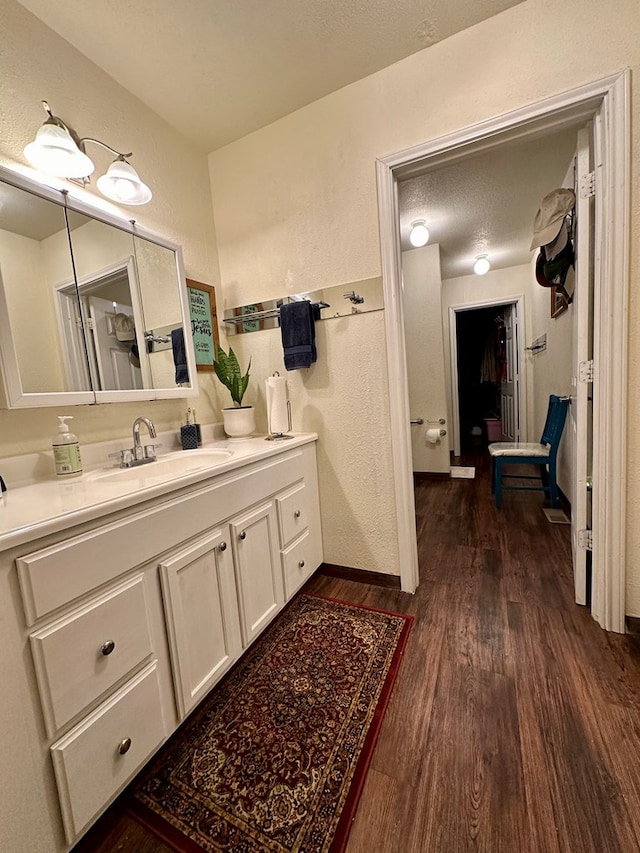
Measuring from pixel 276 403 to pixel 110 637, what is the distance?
119cm

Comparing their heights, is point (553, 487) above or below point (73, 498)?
below

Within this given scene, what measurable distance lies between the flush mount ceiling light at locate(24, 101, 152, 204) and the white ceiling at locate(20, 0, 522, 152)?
1.14 ft

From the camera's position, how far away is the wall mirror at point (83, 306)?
1120 millimetres

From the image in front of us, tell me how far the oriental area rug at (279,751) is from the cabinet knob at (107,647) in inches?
18.8

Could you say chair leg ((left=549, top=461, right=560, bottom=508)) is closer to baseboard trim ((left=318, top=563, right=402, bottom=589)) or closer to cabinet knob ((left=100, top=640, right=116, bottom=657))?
baseboard trim ((left=318, top=563, right=402, bottom=589))

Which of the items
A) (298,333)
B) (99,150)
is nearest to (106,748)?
(298,333)

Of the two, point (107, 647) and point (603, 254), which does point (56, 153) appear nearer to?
point (107, 647)

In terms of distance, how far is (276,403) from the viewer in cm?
178

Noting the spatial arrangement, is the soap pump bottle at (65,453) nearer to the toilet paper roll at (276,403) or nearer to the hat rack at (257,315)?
the toilet paper roll at (276,403)

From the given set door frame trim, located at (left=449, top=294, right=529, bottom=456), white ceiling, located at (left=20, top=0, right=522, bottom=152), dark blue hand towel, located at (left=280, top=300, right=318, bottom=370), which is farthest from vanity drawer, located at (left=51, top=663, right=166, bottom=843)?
door frame trim, located at (left=449, top=294, right=529, bottom=456)

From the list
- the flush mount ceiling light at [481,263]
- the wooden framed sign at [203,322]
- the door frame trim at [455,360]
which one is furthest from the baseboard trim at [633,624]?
the flush mount ceiling light at [481,263]

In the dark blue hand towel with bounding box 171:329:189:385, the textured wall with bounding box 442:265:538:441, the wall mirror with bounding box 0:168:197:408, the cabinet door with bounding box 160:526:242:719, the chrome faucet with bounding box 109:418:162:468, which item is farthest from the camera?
the textured wall with bounding box 442:265:538:441

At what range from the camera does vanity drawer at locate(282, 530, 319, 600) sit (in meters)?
1.54

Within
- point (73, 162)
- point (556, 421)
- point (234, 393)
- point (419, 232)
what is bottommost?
point (556, 421)
